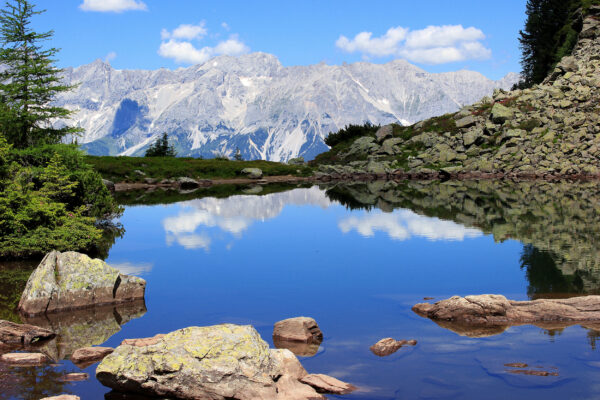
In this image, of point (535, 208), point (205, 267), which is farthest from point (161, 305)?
point (535, 208)

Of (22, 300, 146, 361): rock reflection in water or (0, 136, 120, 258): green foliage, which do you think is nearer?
(22, 300, 146, 361): rock reflection in water

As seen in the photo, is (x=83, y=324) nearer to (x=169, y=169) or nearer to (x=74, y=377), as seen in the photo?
(x=74, y=377)

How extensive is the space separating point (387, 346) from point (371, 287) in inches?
294

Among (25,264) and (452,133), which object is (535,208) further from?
(452,133)

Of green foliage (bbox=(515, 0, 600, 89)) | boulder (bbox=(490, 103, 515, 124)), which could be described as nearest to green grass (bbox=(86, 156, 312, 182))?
boulder (bbox=(490, 103, 515, 124))

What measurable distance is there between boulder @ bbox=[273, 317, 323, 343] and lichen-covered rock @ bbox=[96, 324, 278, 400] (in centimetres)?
295

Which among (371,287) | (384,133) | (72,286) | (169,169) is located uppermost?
(384,133)

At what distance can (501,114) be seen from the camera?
9650 cm

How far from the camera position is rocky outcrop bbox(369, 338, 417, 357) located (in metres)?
14.5

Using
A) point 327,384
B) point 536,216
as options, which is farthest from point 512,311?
point 536,216

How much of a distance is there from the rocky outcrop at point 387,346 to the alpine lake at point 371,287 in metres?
0.25

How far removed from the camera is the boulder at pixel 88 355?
46.8ft

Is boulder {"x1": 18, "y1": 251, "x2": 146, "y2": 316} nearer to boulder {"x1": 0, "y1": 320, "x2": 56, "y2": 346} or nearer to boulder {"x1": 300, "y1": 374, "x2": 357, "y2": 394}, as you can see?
boulder {"x1": 0, "y1": 320, "x2": 56, "y2": 346}

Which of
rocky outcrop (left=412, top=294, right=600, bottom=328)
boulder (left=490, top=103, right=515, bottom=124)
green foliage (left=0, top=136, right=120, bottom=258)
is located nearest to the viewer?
rocky outcrop (left=412, top=294, right=600, bottom=328)
